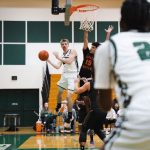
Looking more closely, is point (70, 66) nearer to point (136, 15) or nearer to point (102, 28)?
point (136, 15)

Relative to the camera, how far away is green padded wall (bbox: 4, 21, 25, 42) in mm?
21828

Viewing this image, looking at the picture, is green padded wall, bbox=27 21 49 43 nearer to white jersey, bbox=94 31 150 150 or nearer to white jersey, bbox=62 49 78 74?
white jersey, bbox=62 49 78 74

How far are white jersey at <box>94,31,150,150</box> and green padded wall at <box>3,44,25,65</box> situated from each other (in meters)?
19.6

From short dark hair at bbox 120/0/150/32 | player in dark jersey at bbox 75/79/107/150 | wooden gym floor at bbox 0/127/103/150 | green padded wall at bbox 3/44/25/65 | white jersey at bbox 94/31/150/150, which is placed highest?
green padded wall at bbox 3/44/25/65

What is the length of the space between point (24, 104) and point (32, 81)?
4.96 ft

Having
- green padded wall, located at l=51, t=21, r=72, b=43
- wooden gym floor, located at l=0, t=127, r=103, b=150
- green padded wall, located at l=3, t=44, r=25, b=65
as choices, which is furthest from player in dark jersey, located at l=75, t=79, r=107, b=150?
green padded wall, located at l=3, t=44, r=25, b=65

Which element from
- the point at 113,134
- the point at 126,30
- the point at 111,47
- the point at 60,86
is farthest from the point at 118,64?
the point at 60,86

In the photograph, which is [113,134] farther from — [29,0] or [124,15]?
[29,0]

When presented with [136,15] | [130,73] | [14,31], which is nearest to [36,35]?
[14,31]

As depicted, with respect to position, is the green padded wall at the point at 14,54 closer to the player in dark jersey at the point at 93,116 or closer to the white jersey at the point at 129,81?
the player in dark jersey at the point at 93,116

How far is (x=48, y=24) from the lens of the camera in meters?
22.0

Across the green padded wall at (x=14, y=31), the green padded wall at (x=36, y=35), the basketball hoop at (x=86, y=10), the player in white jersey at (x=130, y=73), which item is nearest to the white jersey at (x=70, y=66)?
the basketball hoop at (x=86, y=10)

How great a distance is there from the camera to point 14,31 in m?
21.9

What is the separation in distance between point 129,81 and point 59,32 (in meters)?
19.8
